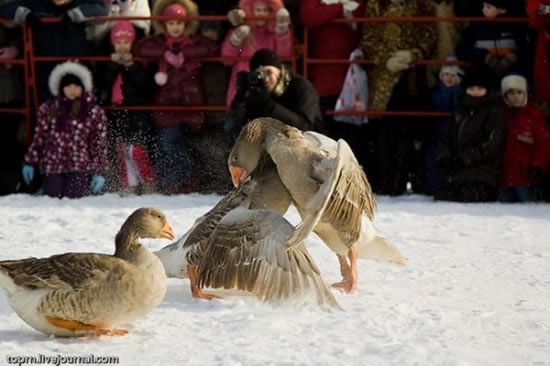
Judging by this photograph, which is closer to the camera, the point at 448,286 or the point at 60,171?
the point at 448,286

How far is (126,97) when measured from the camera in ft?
33.9

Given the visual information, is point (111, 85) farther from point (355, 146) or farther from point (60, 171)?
point (355, 146)

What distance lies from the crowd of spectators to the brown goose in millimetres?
3167

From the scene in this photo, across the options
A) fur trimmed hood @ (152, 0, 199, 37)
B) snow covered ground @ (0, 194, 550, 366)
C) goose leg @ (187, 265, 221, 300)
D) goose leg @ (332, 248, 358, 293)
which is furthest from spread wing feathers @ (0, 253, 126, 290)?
fur trimmed hood @ (152, 0, 199, 37)

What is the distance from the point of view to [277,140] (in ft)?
19.3

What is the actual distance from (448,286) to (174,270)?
1545 mm

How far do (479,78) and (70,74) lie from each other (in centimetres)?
366

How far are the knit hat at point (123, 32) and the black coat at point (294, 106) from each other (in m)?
1.59

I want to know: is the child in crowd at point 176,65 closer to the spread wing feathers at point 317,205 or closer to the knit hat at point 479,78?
the knit hat at point 479,78

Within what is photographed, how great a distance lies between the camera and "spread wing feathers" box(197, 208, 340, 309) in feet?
17.9

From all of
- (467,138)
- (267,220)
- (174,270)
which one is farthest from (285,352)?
(467,138)

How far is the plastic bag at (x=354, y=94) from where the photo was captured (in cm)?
1002

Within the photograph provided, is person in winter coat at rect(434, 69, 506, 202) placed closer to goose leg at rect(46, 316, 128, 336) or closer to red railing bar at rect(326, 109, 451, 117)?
red railing bar at rect(326, 109, 451, 117)

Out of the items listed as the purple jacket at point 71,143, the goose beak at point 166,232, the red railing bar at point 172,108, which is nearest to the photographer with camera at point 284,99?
the red railing bar at point 172,108
